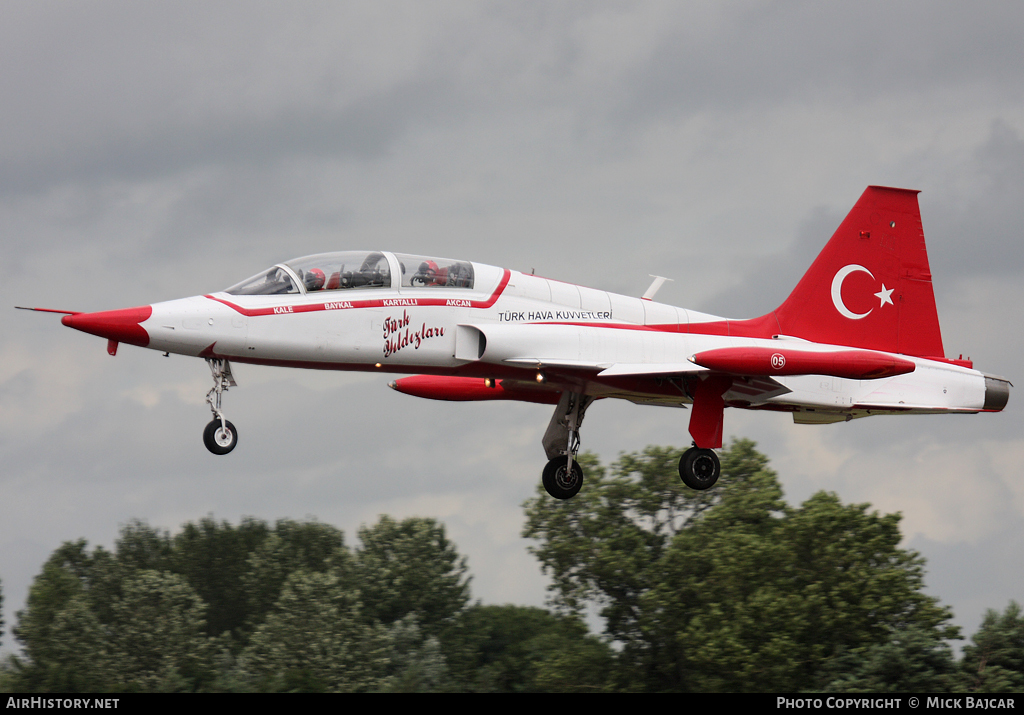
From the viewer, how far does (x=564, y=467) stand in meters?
22.6

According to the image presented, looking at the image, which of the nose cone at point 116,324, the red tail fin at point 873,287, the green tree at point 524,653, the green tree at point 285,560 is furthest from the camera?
the green tree at point 285,560

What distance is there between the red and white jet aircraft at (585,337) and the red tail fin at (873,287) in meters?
0.03

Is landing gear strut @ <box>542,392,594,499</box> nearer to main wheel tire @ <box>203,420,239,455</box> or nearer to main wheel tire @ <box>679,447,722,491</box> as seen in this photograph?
main wheel tire @ <box>679,447,722,491</box>

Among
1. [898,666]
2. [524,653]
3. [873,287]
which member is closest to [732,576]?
[898,666]

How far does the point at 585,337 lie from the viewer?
813 inches

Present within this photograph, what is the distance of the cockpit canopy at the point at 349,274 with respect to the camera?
62.8 ft

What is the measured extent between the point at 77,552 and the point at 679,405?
234 ft

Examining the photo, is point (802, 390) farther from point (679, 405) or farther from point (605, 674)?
point (605, 674)

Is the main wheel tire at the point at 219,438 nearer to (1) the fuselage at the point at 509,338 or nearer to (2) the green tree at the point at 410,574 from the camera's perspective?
(1) the fuselage at the point at 509,338

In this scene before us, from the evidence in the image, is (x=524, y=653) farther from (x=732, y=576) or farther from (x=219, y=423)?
(x=219, y=423)

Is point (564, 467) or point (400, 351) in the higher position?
point (400, 351)

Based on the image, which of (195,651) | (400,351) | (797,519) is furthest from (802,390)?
(195,651)

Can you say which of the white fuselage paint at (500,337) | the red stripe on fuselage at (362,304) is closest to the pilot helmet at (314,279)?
the white fuselage paint at (500,337)

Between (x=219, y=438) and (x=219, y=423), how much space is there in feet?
0.79
